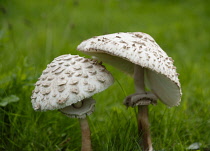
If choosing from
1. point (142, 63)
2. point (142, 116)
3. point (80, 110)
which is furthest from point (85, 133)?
point (142, 63)

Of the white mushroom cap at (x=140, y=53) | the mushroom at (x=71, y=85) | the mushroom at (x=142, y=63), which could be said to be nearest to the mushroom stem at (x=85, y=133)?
the mushroom at (x=71, y=85)

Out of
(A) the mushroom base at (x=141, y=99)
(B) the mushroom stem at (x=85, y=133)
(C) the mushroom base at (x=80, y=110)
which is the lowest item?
(B) the mushroom stem at (x=85, y=133)

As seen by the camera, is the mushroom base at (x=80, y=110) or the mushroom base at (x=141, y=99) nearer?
the mushroom base at (x=80, y=110)

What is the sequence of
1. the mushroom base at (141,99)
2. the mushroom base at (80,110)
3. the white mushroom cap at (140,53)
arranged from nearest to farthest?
the white mushroom cap at (140,53), the mushroom base at (80,110), the mushroom base at (141,99)

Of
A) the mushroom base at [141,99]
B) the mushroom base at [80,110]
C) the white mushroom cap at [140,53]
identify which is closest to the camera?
the white mushroom cap at [140,53]

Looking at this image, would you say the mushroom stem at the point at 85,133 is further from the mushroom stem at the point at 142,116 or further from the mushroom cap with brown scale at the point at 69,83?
the mushroom stem at the point at 142,116

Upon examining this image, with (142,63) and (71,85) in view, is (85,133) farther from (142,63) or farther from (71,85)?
(142,63)
